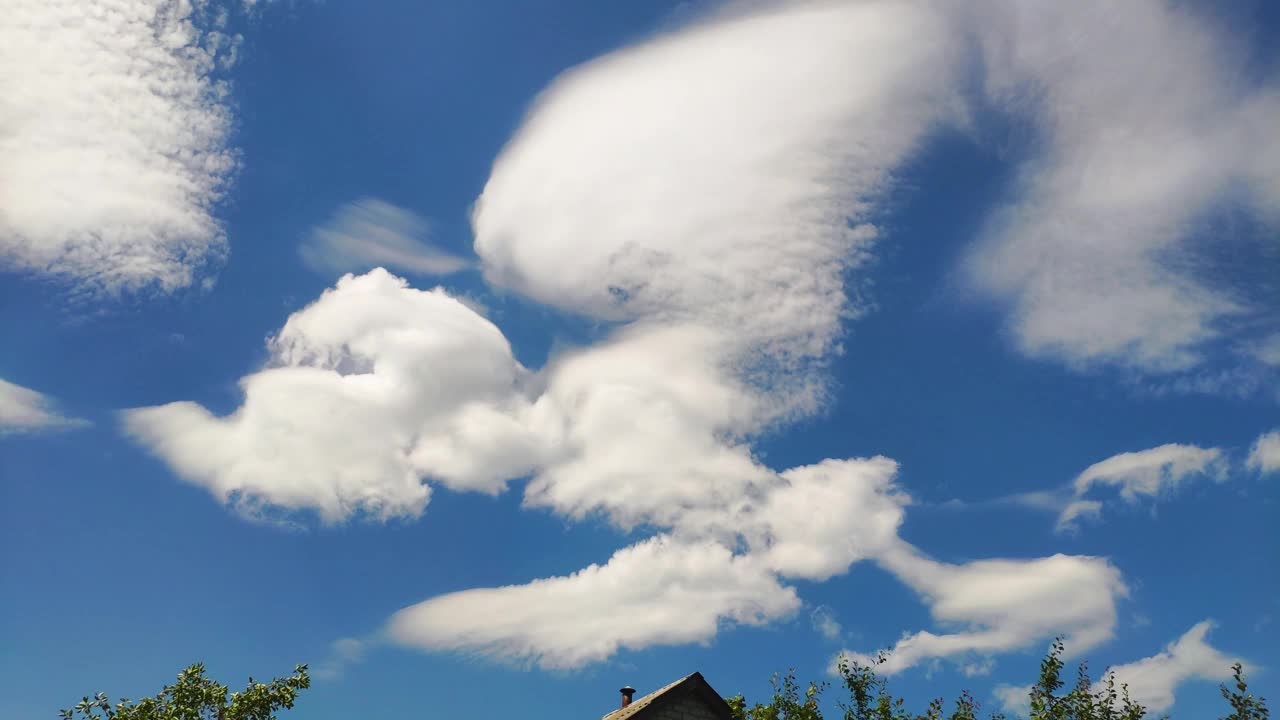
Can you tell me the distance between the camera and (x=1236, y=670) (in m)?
29.7

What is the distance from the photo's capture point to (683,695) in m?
30.9

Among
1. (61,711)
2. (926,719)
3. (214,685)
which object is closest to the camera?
(926,719)

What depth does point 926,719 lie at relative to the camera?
2862 centimetres

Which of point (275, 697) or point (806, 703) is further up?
point (275, 697)

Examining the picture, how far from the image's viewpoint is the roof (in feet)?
98.2

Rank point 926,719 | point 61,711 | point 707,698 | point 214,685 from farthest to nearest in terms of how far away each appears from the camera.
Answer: point 214,685 → point 61,711 → point 707,698 → point 926,719

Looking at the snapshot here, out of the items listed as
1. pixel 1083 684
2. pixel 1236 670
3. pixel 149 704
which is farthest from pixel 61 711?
pixel 1236 670

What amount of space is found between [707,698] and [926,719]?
772 cm

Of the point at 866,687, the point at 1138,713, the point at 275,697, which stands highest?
the point at 275,697

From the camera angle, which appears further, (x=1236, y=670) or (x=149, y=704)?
(x=149, y=704)

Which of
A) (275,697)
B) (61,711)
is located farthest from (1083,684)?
(61,711)

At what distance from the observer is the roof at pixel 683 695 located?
29.9 metres

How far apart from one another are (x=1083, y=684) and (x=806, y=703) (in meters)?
10.2

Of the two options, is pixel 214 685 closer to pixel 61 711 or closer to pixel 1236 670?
pixel 61 711
